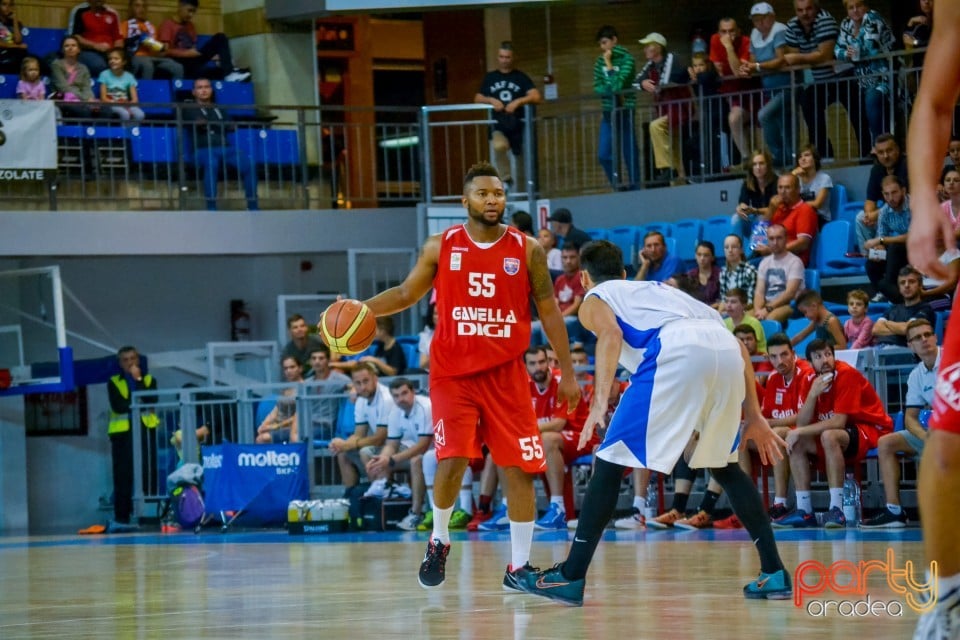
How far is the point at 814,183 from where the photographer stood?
51.6ft

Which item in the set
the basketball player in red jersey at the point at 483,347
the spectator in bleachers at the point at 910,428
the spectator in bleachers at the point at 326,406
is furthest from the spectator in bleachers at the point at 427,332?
the basketball player in red jersey at the point at 483,347

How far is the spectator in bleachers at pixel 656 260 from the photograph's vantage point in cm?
1552

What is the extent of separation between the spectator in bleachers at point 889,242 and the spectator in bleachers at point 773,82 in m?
2.75

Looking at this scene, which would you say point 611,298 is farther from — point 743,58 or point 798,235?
point 743,58

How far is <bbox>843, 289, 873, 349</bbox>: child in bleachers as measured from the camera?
44.2 feet

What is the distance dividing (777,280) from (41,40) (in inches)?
426

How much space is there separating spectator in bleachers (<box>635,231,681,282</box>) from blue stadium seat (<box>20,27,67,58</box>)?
29.8ft

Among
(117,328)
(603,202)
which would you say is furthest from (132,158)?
(603,202)

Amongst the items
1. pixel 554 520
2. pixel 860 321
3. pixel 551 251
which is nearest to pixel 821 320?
pixel 860 321

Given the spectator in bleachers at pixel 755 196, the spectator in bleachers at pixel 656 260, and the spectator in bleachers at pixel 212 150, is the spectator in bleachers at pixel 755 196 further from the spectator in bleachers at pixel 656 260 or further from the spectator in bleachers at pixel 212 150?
the spectator in bleachers at pixel 212 150

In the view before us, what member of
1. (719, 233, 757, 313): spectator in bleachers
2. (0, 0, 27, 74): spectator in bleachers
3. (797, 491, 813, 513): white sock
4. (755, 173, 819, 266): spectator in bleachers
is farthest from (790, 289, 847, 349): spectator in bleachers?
(0, 0, 27, 74): spectator in bleachers

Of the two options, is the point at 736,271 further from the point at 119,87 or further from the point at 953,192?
the point at 119,87

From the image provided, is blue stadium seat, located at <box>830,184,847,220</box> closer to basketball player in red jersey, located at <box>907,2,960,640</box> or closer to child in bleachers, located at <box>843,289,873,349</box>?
child in bleachers, located at <box>843,289,873,349</box>

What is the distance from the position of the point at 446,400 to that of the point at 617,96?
11.2 m
